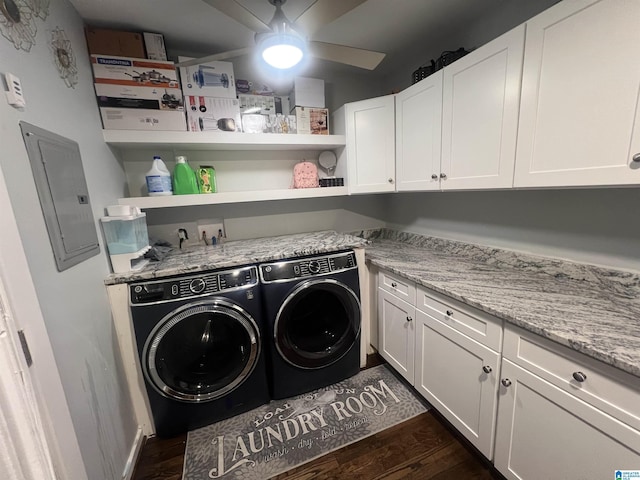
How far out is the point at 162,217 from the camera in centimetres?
200

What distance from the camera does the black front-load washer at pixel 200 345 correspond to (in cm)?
138

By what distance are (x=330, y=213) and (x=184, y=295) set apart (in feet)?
5.03

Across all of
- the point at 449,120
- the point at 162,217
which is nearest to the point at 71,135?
the point at 162,217

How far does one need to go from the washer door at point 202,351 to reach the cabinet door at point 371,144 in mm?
1417

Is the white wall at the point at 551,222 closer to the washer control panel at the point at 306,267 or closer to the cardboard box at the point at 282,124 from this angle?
the washer control panel at the point at 306,267

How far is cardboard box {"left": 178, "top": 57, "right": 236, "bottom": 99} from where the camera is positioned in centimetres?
171

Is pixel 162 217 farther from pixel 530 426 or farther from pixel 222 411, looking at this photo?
pixel 530 426

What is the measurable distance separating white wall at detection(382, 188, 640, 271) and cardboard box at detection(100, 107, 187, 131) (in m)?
2.03

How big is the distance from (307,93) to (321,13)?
3.18 feet

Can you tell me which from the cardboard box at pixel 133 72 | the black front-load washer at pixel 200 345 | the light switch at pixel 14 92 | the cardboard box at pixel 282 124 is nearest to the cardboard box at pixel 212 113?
the cardboard box at pixel 133 72

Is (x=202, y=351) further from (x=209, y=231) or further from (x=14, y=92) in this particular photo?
(x=14, y=92)

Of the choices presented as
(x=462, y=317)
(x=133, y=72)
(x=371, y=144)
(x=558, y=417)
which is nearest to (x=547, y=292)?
(x=462, y=317)

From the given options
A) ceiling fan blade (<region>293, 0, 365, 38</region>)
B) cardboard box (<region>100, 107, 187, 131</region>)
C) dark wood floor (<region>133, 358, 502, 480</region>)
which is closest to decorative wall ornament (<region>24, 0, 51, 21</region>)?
cardboard box (<region>100, 107, 187, 131</region>)

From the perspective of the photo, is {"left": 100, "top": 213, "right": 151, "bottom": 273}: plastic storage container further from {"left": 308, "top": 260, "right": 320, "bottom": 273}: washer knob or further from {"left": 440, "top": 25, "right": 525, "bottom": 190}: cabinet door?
{"left": 440, "top": 25, "right": 525, "bottom": 190}: cabinet door
